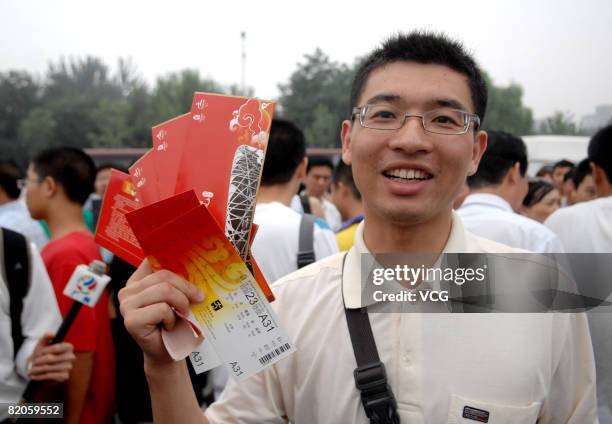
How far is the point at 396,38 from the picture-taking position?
5.48ft

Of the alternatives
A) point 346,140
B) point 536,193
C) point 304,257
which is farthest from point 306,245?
point 536,193

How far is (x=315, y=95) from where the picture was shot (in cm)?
4603

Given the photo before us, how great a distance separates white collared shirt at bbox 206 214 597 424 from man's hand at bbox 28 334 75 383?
1.25 meters

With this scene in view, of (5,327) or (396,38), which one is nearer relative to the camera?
(396,38)

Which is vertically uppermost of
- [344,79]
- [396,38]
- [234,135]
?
[396,38]

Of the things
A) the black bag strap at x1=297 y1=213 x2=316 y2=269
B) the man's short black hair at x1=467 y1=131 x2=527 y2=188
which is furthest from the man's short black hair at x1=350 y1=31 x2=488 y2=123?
the man's short black hair at x1=467 y1=131 x2=527 y2=188

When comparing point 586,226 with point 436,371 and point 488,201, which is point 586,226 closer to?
point 488,201

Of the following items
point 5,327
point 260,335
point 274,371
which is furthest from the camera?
point 5,327

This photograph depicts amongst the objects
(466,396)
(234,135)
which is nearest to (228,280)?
(234,135)

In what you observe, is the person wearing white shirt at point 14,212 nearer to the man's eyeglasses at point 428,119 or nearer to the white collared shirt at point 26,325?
the white collared shirt at point 26,325

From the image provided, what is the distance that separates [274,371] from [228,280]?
0.44 metres

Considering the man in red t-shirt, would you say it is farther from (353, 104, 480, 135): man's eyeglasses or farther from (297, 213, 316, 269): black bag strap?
(353, 104, 480, 135): man's eyeglasses

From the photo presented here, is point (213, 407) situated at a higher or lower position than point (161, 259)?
lower

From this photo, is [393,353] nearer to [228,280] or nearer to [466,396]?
[466,396]
